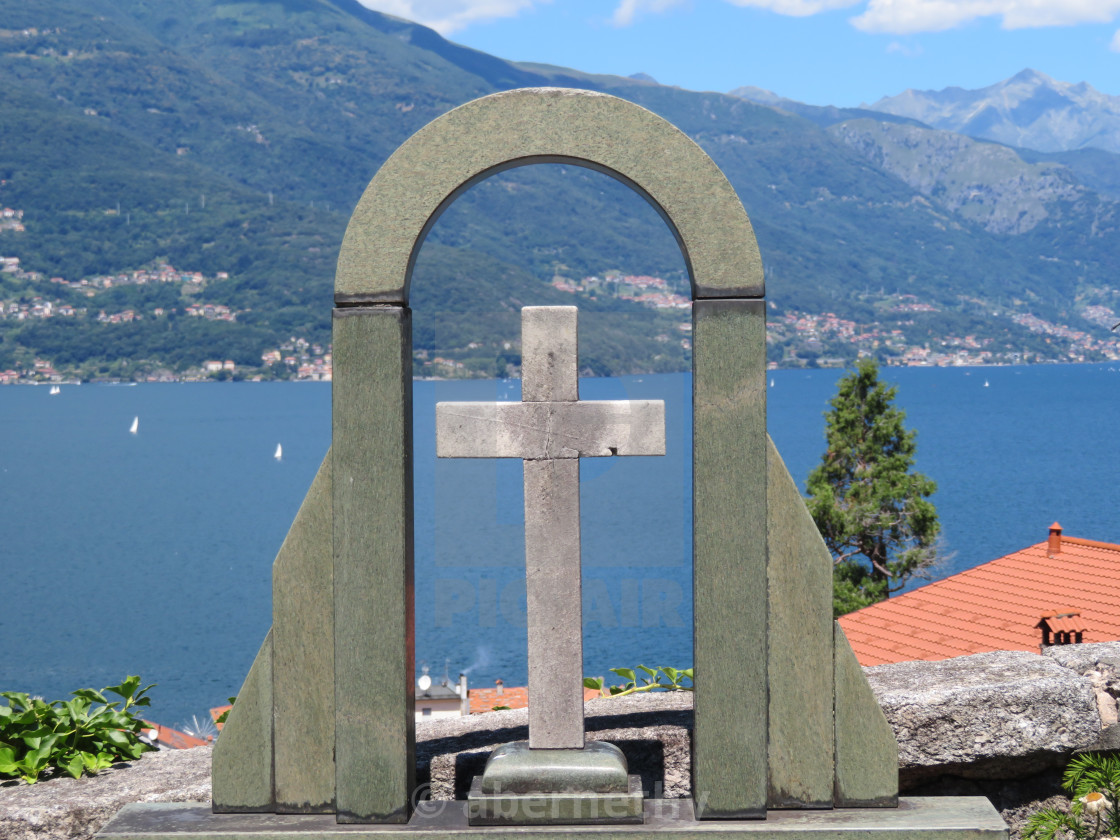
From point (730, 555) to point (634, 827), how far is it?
3.62ft

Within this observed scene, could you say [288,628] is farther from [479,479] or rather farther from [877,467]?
[479,479]

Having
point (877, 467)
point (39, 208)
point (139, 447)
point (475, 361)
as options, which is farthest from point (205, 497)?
point (39, 208)

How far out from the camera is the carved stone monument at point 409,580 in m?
3.92

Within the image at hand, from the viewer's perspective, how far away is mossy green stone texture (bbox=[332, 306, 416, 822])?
395 centimetres

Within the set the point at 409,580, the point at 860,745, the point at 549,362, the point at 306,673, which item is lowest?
the point at 860,745

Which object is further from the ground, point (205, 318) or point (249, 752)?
point (205, 318)

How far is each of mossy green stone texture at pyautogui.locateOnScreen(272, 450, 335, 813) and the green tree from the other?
23.0 m

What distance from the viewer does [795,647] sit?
12.9 ft

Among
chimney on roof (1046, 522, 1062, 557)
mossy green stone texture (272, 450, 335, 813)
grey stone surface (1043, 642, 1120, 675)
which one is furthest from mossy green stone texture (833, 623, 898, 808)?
chimney on roof (1046, 522, 1062, 557)

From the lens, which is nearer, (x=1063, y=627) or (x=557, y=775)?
(x=557, y=775)

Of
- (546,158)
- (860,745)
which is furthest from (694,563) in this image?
(546,158)

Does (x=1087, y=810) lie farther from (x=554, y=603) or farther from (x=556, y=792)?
(x=554, y=603)

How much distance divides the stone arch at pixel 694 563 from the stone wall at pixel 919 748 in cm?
45

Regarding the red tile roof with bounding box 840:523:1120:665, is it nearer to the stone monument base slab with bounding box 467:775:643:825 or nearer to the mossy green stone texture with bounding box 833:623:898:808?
the mossy green stone texture with bounding box 833:623:898:808
